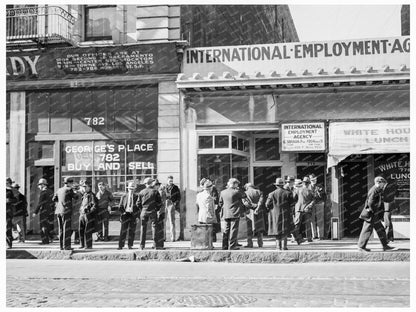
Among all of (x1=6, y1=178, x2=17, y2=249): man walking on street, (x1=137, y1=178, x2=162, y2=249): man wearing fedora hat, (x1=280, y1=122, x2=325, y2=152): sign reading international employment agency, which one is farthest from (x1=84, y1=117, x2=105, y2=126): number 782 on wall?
(x1=280, y1=122, x2=325, y2=152): sign reading international employment agency

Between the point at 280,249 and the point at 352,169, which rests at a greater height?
the point at 352,169

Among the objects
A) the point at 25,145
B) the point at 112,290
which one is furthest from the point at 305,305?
the point at 25,145

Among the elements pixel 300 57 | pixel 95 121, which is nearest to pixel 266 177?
pixel 300 57

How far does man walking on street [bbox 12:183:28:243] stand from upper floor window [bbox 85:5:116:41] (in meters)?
5.55

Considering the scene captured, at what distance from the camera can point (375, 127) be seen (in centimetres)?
1862

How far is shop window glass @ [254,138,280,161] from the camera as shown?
795 inches

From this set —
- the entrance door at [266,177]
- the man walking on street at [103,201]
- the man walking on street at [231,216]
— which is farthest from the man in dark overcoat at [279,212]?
the man walking on street at [103,201]

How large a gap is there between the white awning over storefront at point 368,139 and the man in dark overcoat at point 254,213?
2999mm

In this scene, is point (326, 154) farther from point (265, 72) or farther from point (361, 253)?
point (361, 253)

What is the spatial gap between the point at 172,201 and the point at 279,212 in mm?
4078

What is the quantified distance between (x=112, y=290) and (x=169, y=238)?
30.1ft

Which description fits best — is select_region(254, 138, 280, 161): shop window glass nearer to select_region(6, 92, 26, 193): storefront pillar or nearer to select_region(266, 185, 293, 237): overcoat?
select_region(266, 185, 293, 237): overcoat

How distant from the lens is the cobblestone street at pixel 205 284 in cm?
892

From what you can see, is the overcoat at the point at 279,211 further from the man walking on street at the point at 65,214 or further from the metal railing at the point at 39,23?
the metal railing at the point at 39,23
